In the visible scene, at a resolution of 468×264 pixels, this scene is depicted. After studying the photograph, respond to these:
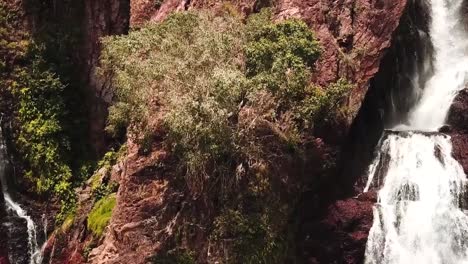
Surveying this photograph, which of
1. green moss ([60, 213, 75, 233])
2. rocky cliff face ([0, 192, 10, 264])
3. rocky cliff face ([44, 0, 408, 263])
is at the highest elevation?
rocky cliff face ([44, 0, 408, 263])

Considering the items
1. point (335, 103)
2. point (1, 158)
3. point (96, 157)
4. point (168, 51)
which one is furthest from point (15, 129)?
point (335, 103)

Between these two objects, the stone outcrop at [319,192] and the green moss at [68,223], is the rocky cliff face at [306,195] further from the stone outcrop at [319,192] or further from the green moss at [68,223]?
the green moss at [68,223]

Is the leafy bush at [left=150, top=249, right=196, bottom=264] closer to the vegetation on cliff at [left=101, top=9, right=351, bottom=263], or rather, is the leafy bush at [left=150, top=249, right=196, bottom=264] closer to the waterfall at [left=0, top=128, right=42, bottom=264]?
the vegetation on cliff at [left=101, top=9, right=351, bottom=263]

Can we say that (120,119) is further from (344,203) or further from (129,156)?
(344,203)

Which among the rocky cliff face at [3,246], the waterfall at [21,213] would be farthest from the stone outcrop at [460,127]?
the rocky cliff face at [3,246]

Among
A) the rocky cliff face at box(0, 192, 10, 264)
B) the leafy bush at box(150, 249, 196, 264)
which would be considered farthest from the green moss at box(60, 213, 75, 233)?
the leafy bush at box(150, 249, 196, 264)

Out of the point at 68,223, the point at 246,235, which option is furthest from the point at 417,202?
the point at 68,223
